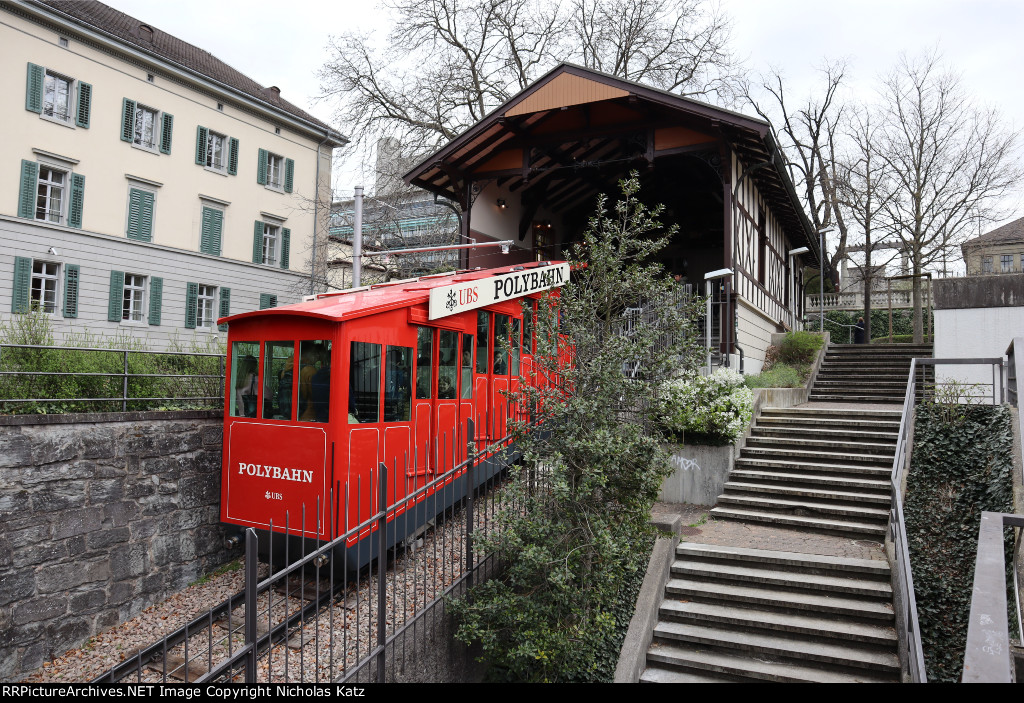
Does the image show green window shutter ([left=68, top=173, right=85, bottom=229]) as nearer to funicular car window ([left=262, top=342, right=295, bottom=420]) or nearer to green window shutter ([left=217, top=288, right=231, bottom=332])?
green window shutter ([left=217, top=288, right=231, bottom=332])

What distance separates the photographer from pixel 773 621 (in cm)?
662

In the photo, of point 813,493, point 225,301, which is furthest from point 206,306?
point 813,493

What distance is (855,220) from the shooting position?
93.2ft

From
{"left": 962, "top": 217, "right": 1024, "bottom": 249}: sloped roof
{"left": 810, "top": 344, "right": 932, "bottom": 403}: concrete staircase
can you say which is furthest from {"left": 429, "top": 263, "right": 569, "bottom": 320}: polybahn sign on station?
{"left": 962, "top": 217, "right": 1024, "bottom": 249}: sloped roof

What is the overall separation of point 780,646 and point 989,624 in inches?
163

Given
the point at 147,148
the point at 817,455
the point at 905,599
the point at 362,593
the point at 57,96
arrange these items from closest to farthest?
the point at 905,599
the point at 362,593
the point at 817,455
the point at 57,96
the point at 147,148

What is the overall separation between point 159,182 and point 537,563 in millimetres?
20418

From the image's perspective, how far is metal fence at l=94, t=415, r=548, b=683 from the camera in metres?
5.54

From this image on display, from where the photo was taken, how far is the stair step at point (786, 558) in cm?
711

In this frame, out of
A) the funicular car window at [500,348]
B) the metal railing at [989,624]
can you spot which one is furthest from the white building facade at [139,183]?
the metal railing at [989,624]

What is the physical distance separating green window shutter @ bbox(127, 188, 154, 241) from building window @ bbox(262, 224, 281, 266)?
14.1 feet

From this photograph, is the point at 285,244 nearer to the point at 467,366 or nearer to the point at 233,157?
the point at 233,157

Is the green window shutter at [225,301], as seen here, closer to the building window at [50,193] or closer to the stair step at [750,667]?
the building window at [50,193]
